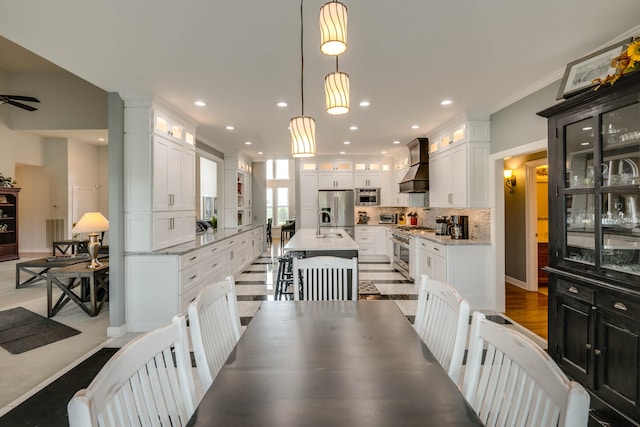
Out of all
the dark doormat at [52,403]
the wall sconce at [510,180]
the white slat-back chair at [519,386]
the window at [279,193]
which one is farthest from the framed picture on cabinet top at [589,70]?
the window at [279,193]

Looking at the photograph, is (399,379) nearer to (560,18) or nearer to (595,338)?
(595,338)

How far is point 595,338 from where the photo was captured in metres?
2.27

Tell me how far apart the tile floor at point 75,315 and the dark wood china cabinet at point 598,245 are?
94cm

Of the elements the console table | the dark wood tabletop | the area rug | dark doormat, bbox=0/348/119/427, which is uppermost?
the dark wood tabletop

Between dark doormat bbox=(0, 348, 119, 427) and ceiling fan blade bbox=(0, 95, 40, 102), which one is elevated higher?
ceiling fan blade bbox=(0, 95, 40, 102)

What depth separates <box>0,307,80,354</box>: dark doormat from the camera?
10.9 ft

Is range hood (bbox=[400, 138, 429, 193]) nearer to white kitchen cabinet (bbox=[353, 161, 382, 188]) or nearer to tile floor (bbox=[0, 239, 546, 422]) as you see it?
tile floor (bbox=[0, 239, 546, 422])

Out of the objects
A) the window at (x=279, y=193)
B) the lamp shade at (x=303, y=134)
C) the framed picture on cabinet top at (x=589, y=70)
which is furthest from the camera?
the window at (x=279, y=193)

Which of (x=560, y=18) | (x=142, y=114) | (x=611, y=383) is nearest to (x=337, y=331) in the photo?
(x=611, y=383)

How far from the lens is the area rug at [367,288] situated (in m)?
5.06

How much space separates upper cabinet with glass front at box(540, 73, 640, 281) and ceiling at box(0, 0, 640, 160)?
0.59 meters

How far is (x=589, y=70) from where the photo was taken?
7.86 feet

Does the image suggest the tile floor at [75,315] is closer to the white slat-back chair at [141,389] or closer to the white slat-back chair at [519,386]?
the white slat-back chair at [141,389]

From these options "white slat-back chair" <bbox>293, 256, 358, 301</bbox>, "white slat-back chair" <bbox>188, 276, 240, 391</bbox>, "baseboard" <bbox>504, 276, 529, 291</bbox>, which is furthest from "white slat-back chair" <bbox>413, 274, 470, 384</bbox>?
"baseboard" <bbox>504, 276, 529, 291</bbox>
